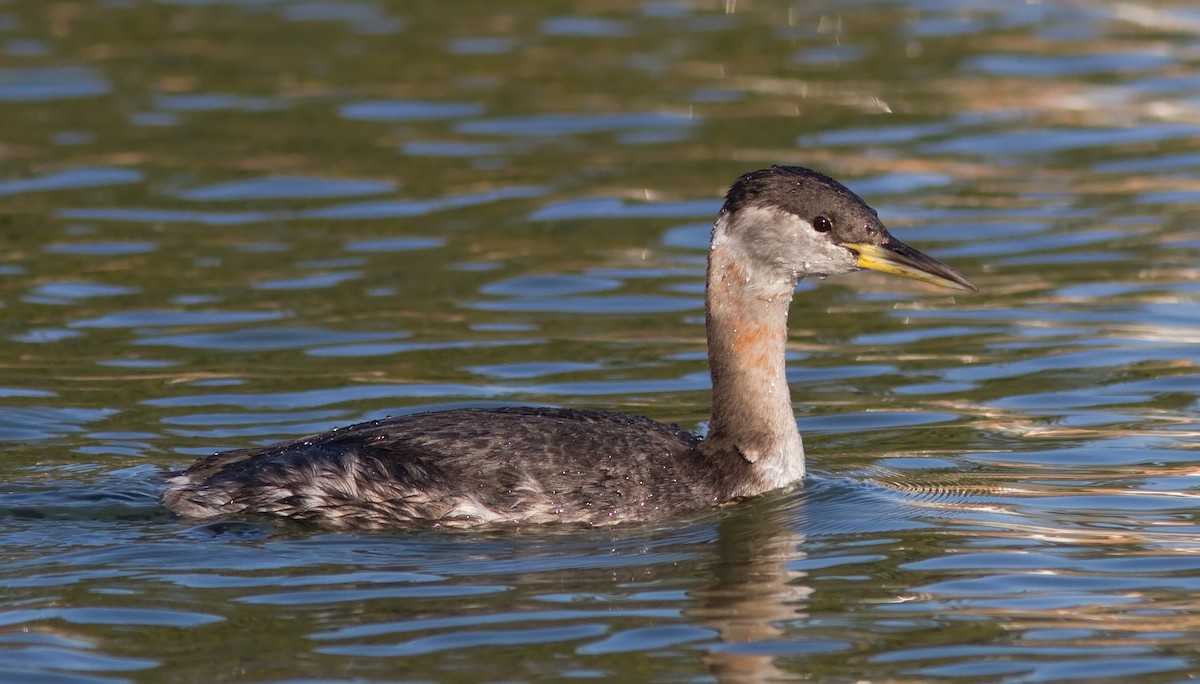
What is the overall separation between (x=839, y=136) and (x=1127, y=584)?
10272 mm

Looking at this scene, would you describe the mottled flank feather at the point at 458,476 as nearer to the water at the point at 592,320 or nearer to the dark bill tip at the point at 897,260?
the water at the point at 592,320

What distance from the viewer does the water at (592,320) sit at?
8375mm

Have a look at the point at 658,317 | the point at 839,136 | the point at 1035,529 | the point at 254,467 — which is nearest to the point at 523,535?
the point at 254,467

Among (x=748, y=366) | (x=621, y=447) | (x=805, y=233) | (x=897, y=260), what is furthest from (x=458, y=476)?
(x=897, y=260)

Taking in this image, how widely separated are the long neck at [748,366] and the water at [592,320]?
317 millimetres

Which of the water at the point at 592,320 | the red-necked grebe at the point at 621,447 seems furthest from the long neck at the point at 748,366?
the water at the point at 592,320

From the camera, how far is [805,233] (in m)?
10.5

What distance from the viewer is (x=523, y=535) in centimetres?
967

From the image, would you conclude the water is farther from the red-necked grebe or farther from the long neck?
the long neck

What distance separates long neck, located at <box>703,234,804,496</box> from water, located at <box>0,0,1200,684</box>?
0.32 metres

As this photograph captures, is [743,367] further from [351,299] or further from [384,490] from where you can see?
[351,299]

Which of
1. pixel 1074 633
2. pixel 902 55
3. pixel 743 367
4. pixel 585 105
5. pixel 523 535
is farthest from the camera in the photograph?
pixel 902 55

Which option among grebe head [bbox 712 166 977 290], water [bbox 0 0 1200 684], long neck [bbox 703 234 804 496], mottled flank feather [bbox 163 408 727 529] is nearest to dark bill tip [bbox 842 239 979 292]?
grebe head [bbox 712 166 977 290]

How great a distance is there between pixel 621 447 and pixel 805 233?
1.46 meters
